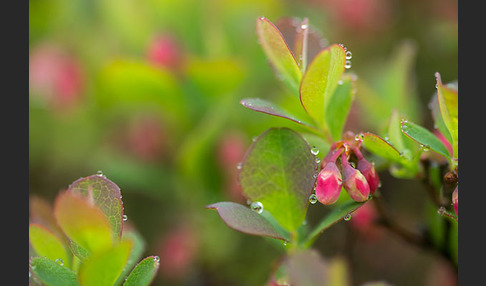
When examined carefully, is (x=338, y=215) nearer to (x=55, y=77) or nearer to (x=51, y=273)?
(x=51, y=273)

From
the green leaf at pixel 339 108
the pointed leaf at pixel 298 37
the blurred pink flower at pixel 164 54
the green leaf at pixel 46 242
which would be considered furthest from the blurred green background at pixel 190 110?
the green leaf at pixel 46 242

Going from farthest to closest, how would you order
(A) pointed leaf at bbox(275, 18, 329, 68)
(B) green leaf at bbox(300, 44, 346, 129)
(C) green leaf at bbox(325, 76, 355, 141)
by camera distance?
(A) pointed leaf at bbox(275, 18, 329, 68)
(C) green leaf at bbox(325, 76, 355, 141)
(B) green leaf at bbox(300, 44, 346, 129)

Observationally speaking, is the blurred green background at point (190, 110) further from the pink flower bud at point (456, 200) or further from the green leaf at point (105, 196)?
the green leaf at point (105, 196)

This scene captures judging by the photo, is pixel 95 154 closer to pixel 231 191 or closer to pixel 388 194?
pixel 231 191

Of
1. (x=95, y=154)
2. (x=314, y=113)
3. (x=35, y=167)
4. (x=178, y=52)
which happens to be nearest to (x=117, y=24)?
(x=178, y=52)

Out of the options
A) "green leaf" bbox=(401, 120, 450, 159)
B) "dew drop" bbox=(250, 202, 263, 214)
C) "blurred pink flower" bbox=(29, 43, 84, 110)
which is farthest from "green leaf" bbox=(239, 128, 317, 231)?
"blurred pink flower" bbox=(29, 43, 84, 110)

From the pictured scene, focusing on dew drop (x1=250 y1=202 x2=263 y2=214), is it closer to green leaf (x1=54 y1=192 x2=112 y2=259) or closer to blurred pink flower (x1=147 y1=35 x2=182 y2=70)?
green leaf (x1=54 y1=192 x2=112 y2=259)
